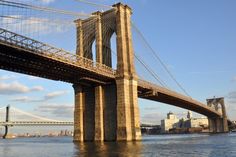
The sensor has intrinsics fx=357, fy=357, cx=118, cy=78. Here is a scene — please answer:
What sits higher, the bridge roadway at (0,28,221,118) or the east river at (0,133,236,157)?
the bridge roadway at (0,28,221,118)

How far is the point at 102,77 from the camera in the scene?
2361 inches

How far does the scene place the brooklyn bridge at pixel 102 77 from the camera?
55344mm

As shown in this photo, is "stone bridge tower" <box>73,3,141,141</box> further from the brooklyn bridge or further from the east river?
the east river

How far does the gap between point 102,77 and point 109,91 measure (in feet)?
15.0

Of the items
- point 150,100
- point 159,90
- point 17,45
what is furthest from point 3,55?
point 150,100

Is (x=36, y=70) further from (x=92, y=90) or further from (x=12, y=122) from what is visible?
(x=12, y=122)

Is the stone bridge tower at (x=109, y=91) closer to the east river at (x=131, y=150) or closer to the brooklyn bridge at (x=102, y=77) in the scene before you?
the brooklyn bridge at (x=102, y=77)

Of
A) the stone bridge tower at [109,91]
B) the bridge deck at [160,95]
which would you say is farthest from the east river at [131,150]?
the bridge deck at [160,95]

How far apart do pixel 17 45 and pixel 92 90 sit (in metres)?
24.6

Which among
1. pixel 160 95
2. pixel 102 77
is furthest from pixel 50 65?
pixel 160 95

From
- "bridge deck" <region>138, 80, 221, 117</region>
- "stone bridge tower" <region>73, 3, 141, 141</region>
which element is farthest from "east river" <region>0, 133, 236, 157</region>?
"bridge deck" <region>138, 80, 221, 117</region>

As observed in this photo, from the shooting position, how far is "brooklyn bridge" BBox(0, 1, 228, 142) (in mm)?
55344

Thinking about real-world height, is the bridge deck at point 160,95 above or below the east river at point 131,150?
above

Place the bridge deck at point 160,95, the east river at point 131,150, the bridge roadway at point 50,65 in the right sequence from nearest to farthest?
the east river at point 131,150
the bridge roadway at point 50,65
the bridge deck at point 160,95
